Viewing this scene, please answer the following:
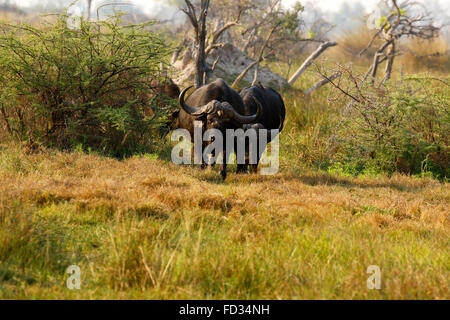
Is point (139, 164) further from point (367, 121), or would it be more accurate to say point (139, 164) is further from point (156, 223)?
point (367, 121)

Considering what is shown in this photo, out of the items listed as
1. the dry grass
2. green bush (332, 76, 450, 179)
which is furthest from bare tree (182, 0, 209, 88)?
the dry grass

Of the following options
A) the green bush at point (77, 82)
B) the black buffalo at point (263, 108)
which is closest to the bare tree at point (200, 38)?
the black buffalo at point (263, 108)

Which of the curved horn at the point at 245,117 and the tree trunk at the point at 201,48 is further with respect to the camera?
the tree trunk at the point at 201,48

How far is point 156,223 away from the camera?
13.6 ft

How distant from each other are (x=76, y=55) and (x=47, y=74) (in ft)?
2.05

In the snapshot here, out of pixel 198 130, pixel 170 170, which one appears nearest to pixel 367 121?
pixel 198 130

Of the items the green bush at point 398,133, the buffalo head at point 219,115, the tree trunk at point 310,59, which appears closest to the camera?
the buffalo head at point 219,115

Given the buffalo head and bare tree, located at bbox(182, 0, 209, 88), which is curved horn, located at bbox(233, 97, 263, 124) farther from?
bare tree, located at bbox(182, 0, 209, 88)

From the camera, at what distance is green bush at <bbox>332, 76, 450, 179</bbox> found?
824 centimetres

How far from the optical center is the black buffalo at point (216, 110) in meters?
7.17

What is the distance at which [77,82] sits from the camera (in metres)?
7.81

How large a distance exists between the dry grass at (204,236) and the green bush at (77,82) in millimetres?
1490

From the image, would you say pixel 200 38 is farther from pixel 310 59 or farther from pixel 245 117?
pixel 310 59

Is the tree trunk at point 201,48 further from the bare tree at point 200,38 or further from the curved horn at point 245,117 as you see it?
the curved horn at point 245,117
